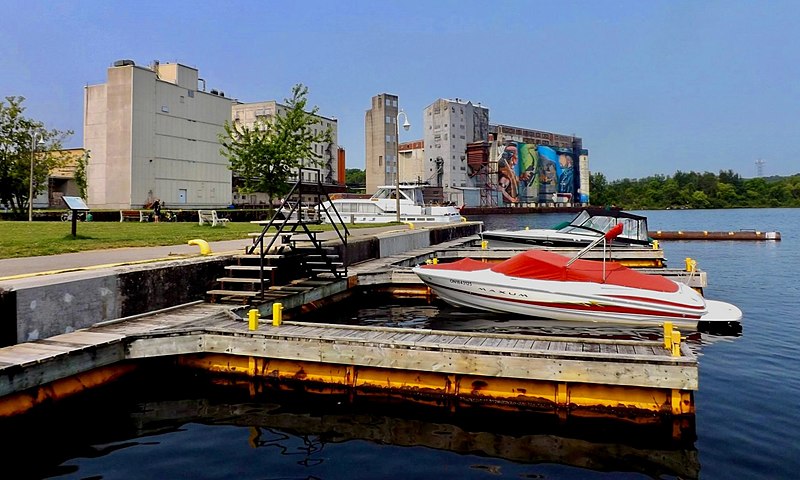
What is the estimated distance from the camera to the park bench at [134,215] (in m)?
37.0

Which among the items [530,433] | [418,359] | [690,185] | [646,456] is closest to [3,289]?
[418,359]

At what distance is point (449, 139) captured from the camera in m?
133

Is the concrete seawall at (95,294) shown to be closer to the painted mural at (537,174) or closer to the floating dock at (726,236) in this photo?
the floating dock at (726,236)

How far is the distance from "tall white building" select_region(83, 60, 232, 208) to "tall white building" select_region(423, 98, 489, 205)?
249ft

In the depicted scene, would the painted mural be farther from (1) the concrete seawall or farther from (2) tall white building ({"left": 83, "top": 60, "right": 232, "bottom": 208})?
(1) the concrete seawall

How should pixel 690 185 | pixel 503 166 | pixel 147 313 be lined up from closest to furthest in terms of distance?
pixel 147 313 < pixel 503 166 < pixel 690 185

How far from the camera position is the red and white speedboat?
12.6 metres

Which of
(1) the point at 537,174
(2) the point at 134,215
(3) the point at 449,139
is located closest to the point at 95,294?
(2) the point at 134,215

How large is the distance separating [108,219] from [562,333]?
124 ft

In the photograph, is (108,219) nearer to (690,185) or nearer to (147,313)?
(147,313)

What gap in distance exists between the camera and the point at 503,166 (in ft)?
456

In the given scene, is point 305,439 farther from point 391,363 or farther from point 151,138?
point 151,138

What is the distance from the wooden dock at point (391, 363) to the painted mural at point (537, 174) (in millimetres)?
133189

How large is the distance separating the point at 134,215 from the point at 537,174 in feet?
416
